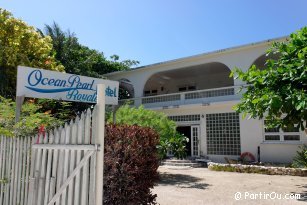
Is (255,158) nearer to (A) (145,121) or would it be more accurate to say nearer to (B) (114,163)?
(A) (145,121)

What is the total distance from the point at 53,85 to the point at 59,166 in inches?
159

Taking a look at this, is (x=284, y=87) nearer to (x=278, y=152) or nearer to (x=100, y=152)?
(x=100, y=152)

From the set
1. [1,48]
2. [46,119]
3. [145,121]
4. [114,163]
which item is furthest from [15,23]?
[114,163]

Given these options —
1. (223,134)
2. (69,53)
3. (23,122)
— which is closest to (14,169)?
(23,122)

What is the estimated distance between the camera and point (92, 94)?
8.58 m

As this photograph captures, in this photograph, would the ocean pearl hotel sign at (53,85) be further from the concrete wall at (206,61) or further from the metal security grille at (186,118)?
the metal security grille at (186,118)

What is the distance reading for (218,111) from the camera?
19781 mm

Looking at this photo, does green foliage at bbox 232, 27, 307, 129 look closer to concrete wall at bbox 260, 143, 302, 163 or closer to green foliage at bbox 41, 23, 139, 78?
concrete wall at bbox 260, 143, 302, 163

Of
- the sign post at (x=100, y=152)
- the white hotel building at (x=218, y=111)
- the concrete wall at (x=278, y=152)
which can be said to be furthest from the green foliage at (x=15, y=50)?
the sign post at (x=100, y=152)

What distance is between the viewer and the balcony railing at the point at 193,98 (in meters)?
19.4

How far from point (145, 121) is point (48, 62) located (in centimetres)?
748

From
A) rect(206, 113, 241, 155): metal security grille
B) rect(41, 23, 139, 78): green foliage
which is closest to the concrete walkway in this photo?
rect(206, 113, 241, 155): metal security grille

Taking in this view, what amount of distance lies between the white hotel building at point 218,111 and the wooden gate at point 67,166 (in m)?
15.3

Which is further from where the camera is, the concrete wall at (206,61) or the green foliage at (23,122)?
the concrete wall at (206,61)
